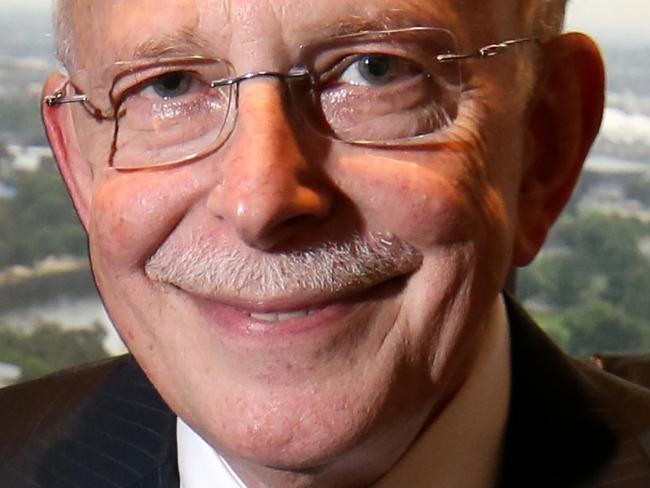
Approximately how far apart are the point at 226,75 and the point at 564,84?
0.40 metres

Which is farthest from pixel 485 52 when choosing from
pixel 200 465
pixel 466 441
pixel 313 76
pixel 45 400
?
pixel 45 400

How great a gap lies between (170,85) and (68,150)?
256mm

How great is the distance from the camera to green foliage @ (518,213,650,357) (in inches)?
100

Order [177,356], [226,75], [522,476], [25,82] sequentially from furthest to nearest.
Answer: [25,82], [522,476], [177,356], [226,75]

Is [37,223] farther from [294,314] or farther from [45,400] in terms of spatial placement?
[294,314]

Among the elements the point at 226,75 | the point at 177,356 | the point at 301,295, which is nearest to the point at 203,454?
the point at 177,356

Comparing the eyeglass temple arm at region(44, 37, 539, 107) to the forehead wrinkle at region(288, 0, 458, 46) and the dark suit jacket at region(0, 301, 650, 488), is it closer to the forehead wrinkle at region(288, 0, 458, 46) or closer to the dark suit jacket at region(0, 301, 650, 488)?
the forehead wrinkle at region(288, 0, 458, 46)

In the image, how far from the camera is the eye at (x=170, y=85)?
1.17 meters

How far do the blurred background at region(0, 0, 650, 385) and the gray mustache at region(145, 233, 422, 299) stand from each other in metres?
1.29

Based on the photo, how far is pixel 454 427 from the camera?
4.39 feet

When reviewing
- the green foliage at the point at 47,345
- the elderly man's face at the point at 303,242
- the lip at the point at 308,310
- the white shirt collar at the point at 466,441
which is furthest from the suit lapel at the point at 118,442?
the green foliage at the point at 47,345

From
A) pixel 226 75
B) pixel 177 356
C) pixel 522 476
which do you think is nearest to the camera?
pixel 226 75

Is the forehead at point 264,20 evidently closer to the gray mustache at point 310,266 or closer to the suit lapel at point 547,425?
the gray mustache at point 310,266

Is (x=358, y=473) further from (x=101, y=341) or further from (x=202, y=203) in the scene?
(x=101, y=341)
